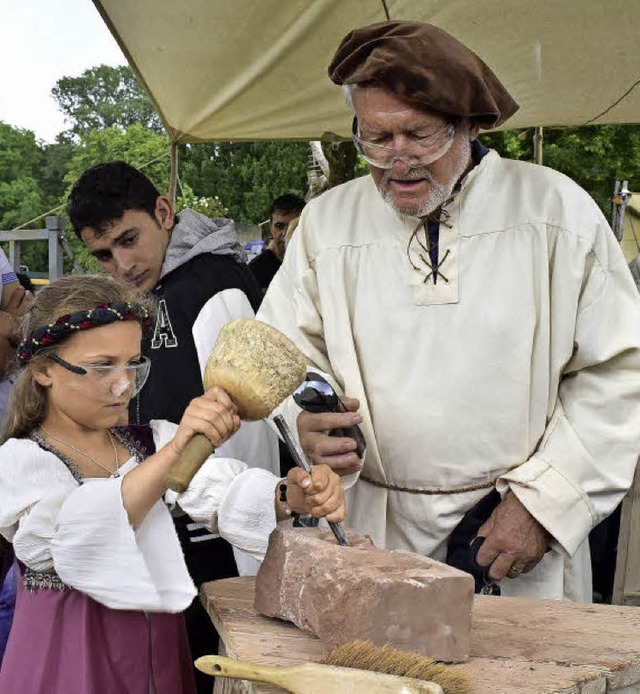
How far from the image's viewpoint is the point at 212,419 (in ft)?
5.85

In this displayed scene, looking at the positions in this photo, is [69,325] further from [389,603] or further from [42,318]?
[389,603]

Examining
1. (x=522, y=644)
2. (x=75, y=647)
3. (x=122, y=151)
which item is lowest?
(x=75, y=647)

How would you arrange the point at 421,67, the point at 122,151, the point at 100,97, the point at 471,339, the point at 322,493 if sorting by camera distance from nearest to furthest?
the point at 322,493 → the point at 421,67 → the point at 471,339 → the point at 122,151 → the point at 100,97

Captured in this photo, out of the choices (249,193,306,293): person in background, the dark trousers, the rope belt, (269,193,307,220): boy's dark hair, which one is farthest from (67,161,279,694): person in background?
(269,193,307,220): boy's dark hair

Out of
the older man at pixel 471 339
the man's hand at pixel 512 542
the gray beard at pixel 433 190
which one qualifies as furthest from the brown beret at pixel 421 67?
the man's hand at pixel 512 542

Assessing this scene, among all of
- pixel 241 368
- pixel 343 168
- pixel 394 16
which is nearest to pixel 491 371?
pixel 241 368

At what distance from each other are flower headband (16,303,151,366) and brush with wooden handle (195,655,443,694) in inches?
38.8

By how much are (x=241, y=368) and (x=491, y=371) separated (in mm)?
851

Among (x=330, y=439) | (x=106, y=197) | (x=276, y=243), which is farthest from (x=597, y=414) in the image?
(x=276, y=243)

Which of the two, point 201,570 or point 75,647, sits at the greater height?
point 75,647

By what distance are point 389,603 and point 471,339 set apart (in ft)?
3.12

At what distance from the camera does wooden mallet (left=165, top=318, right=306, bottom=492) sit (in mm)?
1810

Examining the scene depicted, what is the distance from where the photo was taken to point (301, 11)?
470 cm

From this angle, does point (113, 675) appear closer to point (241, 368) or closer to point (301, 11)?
point (241, 368)
